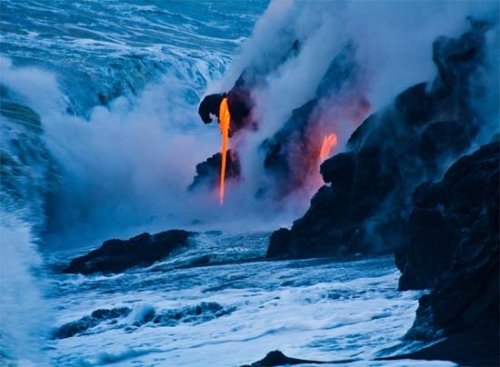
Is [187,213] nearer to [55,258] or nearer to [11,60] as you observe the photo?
[55,258]

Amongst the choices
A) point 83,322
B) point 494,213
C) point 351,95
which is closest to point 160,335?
point 83,322

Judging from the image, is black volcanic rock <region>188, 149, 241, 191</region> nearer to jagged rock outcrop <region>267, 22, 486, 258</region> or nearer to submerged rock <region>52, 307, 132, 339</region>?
jagged rock outcrop <region>267, 22, 486, 258</region>

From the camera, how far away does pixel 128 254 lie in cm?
1741

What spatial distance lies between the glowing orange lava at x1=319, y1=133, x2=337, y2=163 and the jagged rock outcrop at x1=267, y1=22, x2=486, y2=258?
2.99 meters

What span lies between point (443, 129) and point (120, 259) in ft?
16.7

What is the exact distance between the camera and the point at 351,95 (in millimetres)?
19328

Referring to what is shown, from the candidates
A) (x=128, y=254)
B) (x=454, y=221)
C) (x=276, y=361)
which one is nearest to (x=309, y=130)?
(x=128, y=254)

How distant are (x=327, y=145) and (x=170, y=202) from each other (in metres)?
4.88

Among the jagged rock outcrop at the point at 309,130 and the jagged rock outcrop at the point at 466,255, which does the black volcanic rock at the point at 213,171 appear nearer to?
the jagged rock outcrop at the point at 309,130

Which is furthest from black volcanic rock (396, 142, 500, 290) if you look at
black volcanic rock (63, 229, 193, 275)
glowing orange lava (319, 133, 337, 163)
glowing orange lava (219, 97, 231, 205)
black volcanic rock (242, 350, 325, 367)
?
glowing orange lava (219, 97, 231, 205)

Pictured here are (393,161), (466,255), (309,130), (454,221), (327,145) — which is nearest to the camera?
(466,255)

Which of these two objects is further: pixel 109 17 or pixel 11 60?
pixel 109 17

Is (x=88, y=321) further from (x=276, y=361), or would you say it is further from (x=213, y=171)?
(x=213, y=171)

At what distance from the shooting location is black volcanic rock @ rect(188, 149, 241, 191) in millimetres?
22516
